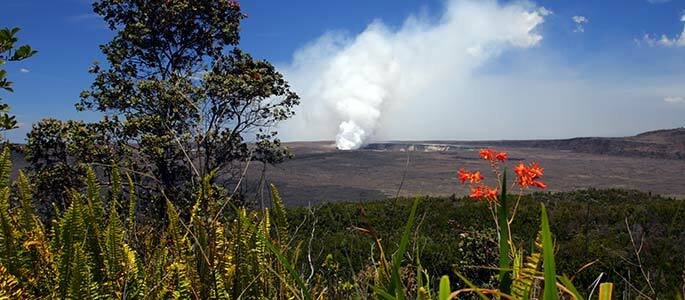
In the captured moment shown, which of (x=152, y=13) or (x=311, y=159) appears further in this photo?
(x=311, y=159)

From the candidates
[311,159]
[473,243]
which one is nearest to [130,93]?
[473,243]

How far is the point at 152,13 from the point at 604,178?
153 feet

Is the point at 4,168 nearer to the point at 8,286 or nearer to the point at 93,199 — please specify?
the point at 93,199

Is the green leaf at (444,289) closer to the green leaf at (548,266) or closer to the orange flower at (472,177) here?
the green leaf at (548,266)

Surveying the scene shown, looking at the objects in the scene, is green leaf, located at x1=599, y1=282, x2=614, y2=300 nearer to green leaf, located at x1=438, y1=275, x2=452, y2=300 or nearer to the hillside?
green leaf, located at x1=438, y1=275, x2=452, y2=300

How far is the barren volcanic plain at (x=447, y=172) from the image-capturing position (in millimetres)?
42281

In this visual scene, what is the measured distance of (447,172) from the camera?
56.4 metres

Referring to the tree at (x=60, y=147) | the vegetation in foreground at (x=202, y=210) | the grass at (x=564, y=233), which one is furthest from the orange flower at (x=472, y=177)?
the tree at (x=60, y=147)

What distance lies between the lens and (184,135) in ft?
34.9

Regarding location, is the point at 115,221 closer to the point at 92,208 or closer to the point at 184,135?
the point at 92,208

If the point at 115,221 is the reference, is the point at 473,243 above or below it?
below

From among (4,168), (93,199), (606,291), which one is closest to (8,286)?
(93,199)

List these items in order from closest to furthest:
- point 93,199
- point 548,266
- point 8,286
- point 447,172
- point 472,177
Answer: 1. point 548,266
2. point 8,286
3. point 93,199
4. point 472,177
5. point 447,172

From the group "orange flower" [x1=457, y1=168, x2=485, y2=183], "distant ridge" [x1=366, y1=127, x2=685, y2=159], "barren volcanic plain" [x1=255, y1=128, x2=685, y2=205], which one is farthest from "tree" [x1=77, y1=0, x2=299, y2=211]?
"distant ridge" [x1=366, y1=127, x2=685, y2=159]
